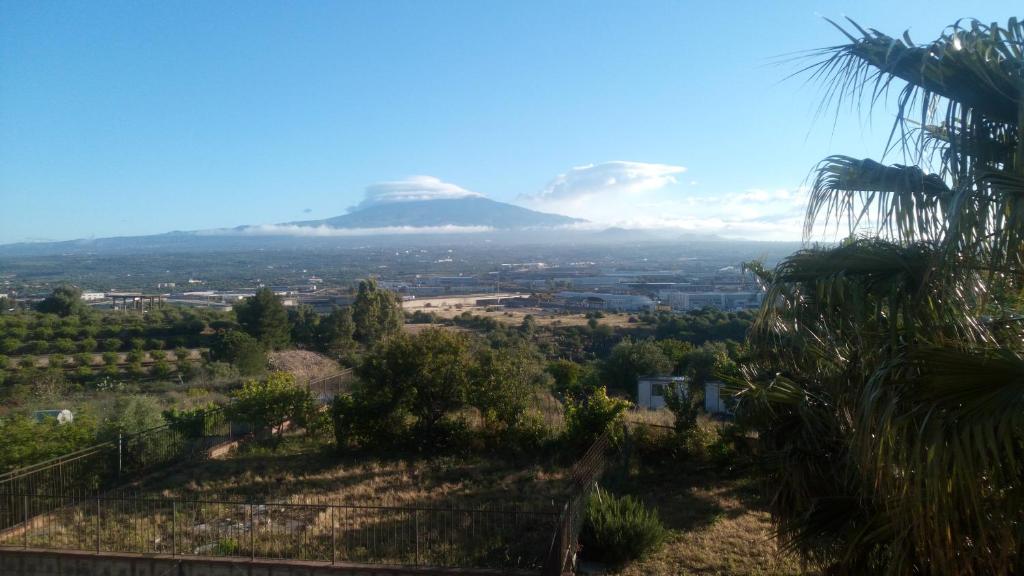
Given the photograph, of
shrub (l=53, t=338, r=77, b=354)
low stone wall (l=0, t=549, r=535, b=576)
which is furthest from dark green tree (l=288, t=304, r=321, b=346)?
low stone wall (l=0, t=549, r=535, b=576)

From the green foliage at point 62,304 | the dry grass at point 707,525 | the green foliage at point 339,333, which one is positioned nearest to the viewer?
the dry grass at point 707,525

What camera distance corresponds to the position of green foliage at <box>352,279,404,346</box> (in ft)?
102

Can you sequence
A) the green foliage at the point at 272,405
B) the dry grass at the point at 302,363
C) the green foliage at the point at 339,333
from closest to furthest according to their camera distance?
the green foliage at the point at 272,405 → the dry grass at the point at 302,363 → the green foliage at the point at 339,333

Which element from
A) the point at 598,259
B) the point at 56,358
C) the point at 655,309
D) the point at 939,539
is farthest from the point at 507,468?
the point at 598,259

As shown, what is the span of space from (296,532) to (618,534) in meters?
3.95

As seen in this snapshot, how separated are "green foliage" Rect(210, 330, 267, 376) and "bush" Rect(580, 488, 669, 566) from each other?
63.0ft

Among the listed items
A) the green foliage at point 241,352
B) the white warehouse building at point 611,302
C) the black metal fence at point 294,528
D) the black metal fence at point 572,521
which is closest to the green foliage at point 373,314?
the green foliage at point 241,352

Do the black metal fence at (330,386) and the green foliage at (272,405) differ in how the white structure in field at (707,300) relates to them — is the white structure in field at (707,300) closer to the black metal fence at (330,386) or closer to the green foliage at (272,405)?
the black metal fence at (330,386)

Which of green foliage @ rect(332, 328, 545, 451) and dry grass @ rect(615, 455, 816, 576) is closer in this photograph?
dry grass @ rect(615, 455, 816, 576)

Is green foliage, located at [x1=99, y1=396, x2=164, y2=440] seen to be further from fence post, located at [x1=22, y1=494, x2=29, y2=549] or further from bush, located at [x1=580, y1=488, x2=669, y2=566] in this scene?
bush, located at [x1=580, y1=488, x2=669, y2=566]

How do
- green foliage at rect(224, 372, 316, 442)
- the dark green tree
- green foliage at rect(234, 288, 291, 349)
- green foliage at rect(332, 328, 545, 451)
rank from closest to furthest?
green foliage at rect(332, 328, 545, 451) → green foliage at rect(224, 372, 316, 442) → green foliage at rect(234, 288, 291, 349) → the dark green tree

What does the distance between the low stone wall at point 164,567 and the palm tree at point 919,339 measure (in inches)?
140

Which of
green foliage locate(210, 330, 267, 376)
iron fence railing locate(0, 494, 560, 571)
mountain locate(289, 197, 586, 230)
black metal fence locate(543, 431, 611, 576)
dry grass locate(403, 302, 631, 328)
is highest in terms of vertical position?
mountain locate(289, 197, 586, 230)

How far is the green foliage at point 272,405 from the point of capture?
12.9m
